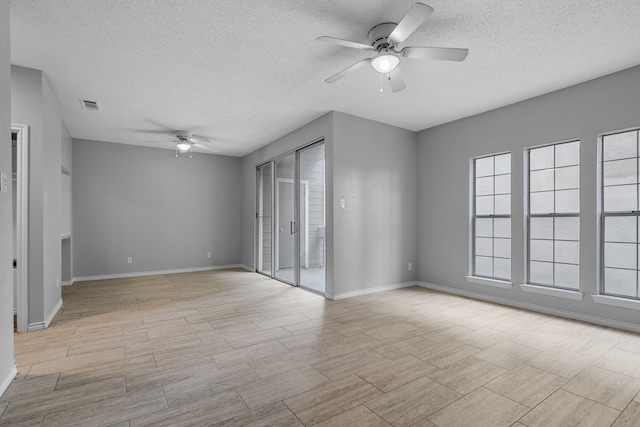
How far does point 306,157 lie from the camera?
5.82 meters

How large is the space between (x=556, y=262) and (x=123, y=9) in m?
5.04

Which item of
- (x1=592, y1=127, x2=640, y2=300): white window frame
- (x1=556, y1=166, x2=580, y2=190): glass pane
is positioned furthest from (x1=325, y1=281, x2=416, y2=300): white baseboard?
(x1=556, y1=166, x2=580, y2=190): glass pane

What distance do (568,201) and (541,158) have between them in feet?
2.07

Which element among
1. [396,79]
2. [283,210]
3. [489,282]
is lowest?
[489,282]

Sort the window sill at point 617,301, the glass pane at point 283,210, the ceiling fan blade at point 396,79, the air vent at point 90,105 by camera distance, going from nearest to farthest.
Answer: the ceiling fan blade at point 396,79
the window sill at point 617,301
the air vent at point 90,105
the glass pane at point 283,210

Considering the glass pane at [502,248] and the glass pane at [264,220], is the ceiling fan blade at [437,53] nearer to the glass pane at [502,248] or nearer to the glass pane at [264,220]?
the glass pane at [502,248]

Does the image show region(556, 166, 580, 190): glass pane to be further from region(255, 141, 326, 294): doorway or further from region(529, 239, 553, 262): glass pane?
region(255, 141, 326, 294): doorway

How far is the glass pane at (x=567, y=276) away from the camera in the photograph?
3.70 meters

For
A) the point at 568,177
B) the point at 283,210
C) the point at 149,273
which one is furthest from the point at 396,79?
the point at 149,273

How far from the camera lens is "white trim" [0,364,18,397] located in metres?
2.02

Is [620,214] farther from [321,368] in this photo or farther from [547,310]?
[321,368]

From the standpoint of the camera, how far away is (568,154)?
3805mm

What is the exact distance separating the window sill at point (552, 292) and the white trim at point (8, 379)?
16.5ft

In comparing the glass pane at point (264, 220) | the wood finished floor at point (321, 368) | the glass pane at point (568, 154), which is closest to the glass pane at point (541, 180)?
the glass pane at point (568, 154)
